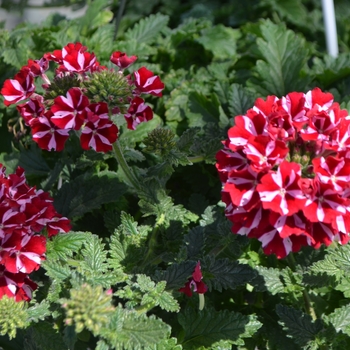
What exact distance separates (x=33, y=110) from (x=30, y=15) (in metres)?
3.25

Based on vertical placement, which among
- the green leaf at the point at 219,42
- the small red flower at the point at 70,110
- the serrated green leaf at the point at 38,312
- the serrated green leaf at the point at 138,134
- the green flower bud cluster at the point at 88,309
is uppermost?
the small red flower at the point at 70,110

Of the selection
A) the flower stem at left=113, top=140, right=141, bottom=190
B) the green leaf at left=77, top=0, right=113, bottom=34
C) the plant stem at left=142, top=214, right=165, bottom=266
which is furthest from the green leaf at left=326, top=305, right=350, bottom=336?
the green leaf at left=77, top=0, right=113, bottom=34

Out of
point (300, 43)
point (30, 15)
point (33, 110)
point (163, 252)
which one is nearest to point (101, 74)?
point (33, 110)

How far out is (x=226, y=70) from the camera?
2309 millimetres

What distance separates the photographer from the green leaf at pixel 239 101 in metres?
1.90

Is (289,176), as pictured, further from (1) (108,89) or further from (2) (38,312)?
(2) (38,312)

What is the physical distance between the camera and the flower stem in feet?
4.87

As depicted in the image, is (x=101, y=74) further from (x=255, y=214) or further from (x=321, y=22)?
(x=321, y=22)

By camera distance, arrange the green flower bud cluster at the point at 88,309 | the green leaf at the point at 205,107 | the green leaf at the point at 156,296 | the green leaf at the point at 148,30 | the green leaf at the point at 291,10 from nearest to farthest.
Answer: the green flower bud cluster at the point at 88,309 → the green leaf at the point at 156,296 → the green leaf at the point at 205,107 → the green leaf at the point at 148,30 → the green leaf at the point at 291,10

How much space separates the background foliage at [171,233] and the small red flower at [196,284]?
2cm

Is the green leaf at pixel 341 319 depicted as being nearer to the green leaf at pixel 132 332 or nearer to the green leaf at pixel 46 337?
the green leaf at pixel 132 332

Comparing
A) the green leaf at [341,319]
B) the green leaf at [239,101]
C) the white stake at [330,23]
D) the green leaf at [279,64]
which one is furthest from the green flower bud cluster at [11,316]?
the white stake at [330,23]

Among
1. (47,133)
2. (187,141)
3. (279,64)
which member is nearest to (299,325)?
(187,141)

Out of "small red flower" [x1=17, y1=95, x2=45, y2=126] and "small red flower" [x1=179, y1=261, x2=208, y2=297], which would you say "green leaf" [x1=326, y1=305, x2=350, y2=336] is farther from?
"small red flower" [x1=17, y1=95, x2=45, y2=126]
